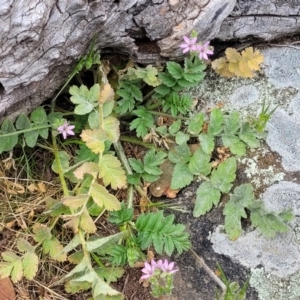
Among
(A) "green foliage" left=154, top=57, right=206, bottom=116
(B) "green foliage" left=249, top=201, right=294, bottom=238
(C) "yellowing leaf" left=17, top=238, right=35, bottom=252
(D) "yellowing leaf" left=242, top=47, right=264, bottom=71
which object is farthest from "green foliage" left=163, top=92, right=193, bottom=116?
(C) "yellowing leaf" left=17, top=238, right=35, bottom=252

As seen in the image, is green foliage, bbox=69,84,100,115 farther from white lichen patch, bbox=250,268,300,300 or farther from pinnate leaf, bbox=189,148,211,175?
white lichen patch, bbox=250,268,300,300

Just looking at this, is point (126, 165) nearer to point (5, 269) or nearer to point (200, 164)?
point (200, 164)

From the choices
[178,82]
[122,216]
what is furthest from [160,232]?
[178,82]

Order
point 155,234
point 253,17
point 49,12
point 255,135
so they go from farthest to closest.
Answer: point 253,17 < point 255,135 < point 155,234 < point 49,12

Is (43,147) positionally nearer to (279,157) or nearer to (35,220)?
(35,220)

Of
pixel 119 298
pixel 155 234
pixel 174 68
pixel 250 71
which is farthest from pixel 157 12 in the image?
pixel 119 298
